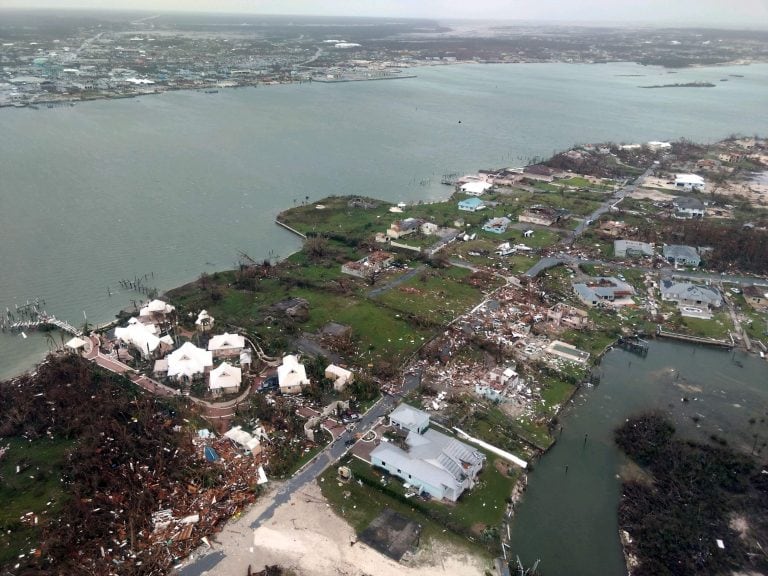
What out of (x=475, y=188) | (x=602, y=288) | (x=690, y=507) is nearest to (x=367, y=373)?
(x=690, y=507)

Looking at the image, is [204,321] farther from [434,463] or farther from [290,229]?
[290,229]

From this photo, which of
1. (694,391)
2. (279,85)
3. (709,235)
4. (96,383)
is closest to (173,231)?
(96,383)

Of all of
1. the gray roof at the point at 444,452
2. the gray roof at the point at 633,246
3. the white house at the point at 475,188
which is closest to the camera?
the gray roof at the point at 444,452

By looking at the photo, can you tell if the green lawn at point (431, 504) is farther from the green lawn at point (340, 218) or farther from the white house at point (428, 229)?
the white house at point (428, 229)

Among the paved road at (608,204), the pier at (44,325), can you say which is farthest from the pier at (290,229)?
the paved road at (608,204)

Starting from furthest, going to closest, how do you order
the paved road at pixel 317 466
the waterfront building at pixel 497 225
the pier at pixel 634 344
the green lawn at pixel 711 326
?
the waterfront building at pixel 497 225 < the green lawn at pixel 711 326 < the pier at pixel 634 344 < the paved road at pixel 317 466

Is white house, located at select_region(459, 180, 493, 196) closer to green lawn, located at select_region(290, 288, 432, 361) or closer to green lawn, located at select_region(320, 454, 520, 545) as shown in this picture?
green lawn, located at select_region(290, 288, 432, 361)

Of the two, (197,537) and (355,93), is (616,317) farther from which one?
(355,93)
